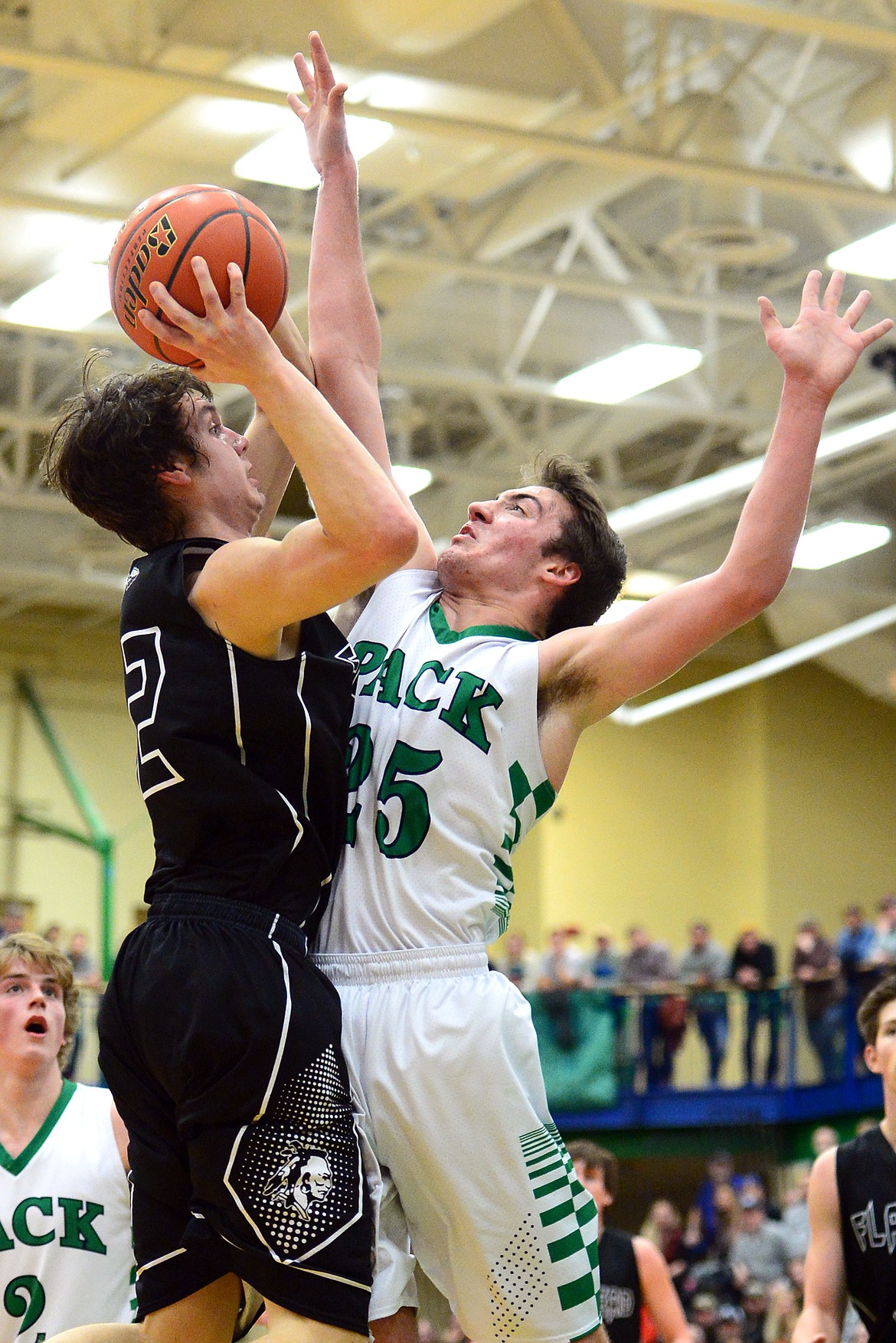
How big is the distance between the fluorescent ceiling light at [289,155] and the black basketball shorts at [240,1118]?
337 inches

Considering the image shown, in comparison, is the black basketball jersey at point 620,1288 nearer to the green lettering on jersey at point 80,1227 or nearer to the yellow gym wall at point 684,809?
the green lettering on jersey at point 80,1227

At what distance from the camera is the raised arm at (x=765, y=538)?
335 cm

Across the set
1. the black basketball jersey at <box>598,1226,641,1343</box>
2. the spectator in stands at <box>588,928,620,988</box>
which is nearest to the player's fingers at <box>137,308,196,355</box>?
the black basketball jersey at <box>598,1226,641,1343</box>

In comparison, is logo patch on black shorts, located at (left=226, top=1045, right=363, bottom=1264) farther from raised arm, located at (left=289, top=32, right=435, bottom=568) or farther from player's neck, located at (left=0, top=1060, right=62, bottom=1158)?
player's neck, located at (left=0, top=1060, right=62, bottom=1158)

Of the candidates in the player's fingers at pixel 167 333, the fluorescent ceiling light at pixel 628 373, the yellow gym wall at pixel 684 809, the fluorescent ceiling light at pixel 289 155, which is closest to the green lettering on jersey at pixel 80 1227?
the player's fingers at pixel 167 333

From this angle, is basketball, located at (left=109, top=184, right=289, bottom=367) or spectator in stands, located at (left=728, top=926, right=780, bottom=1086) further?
spectator in stands, located at (left=728, top=926, right=780, bottom=1086)

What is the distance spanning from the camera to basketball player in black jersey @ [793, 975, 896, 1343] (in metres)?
5.21

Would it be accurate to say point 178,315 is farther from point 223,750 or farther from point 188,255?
point 223,750

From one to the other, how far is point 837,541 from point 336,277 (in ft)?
48.0

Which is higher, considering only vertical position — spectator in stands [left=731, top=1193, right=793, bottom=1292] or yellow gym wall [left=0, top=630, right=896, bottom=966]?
yellow gym wall [left=0, top=630, right=896, bottom=966]

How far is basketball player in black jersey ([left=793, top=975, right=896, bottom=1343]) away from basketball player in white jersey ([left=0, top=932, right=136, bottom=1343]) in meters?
1.86

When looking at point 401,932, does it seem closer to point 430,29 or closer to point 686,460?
point 430,29

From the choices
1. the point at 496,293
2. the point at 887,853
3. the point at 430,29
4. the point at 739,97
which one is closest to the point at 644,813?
the point at 887,853

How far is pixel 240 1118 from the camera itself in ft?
10.3
